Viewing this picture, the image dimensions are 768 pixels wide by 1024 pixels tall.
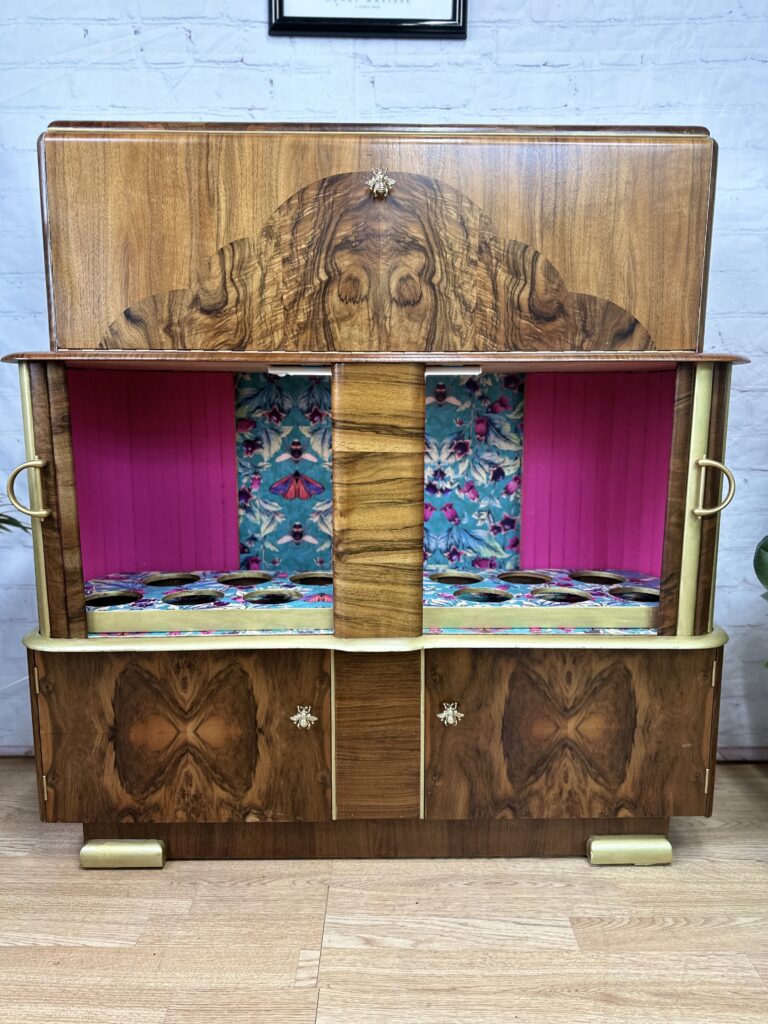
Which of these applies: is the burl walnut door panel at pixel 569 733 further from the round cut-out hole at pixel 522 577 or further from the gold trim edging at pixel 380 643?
the round cut-out hole at pixel 522 577

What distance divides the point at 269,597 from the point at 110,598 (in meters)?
0.43

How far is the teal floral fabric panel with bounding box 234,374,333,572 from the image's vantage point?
2.12 metres

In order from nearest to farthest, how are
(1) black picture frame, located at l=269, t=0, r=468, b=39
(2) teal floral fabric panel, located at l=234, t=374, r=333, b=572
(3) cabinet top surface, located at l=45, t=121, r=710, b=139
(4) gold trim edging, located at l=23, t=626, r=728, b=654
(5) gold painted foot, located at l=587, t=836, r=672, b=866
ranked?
1. (3) cabinet top surface, located at l=45, t=121, r=710, b=139
2. (4) gold trim edging, located at l=23, t=626, r=728, b=654
3. (5) gold painted foot, located at l=587, t=836, r=672, b=866
4. (1) black picture frame, located at l=269, t=0, r=468, b=39
5. (2) teal floral fabric panel, located at l=234, t=374, r=333, b=572

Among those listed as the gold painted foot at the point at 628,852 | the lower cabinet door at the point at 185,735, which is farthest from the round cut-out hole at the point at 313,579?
the gold painted foot at the point at 628,852

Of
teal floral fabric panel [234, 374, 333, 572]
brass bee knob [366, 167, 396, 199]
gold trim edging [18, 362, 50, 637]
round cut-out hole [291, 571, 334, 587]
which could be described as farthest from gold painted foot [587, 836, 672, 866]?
brass bee knob [366, 167, 396, 199]

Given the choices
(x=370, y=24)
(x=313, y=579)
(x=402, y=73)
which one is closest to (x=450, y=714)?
(x=313, y=579)

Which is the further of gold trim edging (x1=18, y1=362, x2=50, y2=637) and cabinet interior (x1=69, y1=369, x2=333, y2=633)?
cabinet interior (x1=69, y1=369, x2=333, y2=633)

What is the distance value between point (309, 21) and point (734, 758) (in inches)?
105

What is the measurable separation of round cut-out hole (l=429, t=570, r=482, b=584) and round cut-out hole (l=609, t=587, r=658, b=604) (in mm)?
387

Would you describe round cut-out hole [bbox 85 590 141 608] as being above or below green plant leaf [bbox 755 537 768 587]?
below

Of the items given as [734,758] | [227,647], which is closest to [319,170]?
[227,647]

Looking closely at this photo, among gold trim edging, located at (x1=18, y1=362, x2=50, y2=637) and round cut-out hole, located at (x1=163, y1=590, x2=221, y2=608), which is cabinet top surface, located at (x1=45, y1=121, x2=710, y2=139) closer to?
gold trim edging, located at (x1=18, y1=362, x2=50, y2=637)

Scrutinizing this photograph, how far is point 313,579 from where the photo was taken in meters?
2.04

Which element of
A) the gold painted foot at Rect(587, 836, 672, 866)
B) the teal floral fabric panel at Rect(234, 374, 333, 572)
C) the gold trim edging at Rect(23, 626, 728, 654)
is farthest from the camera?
the teal floral fabric panel at Rect(234, 374, 333, 572)
